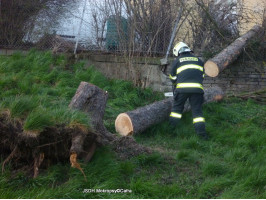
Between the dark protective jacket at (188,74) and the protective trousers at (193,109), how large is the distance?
0.13 meters

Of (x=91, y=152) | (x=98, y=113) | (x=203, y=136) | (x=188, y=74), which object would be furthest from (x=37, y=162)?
(x=188, y=74)

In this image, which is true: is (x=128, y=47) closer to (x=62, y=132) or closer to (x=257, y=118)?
(x=257, y=118)

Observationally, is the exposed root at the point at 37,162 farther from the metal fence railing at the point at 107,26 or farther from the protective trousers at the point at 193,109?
the metal fence railing at the point at 107,26

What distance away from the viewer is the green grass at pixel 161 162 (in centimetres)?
382

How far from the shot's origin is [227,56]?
8.62 meters

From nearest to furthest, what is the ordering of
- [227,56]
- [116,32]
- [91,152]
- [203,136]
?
[91,152]
[203,136]
[227,56]
[116,32]

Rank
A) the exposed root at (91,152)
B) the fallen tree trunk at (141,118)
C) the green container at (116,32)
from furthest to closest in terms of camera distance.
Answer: the green container at (116,32), the fallen tree trunk at (141,118), the exposed root at (91,152)

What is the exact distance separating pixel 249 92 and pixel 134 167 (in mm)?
5723

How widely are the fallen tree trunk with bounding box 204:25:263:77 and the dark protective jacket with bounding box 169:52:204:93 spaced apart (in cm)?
147

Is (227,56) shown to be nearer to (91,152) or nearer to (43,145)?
(91,152)

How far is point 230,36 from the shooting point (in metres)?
10.2

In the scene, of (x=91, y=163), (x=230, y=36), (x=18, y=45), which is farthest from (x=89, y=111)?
(x=230, y=36)

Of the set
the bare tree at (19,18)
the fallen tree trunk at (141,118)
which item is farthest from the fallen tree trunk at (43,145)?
the bare tree at (19,18)

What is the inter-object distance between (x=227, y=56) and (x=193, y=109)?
8.76 ft
